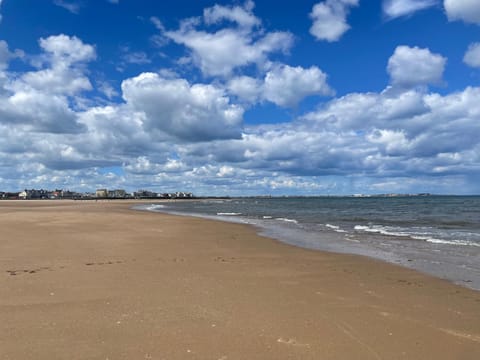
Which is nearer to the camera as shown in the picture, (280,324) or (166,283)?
(280,324)

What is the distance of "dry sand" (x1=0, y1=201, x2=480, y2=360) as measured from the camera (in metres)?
4.88

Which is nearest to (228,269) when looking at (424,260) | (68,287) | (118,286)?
(118,286)

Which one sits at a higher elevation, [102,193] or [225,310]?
[102,193]

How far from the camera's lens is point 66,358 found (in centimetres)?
450

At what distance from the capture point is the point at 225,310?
6.41m

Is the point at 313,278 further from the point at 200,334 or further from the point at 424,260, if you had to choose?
the point at 424,260

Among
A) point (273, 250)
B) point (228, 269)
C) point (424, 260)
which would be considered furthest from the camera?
point (273, 250)

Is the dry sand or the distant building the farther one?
the distant building

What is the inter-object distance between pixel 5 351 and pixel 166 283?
3907 millimetres

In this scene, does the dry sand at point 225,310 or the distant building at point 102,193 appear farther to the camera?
the distant building at point 102,193

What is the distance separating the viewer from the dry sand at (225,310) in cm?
488

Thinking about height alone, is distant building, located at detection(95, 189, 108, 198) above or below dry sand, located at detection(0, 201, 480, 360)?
above

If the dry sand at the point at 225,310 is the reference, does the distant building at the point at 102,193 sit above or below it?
above

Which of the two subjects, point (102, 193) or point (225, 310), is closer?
point (225, 310)
